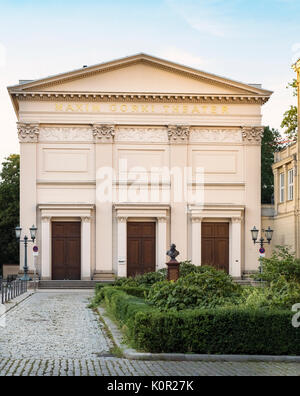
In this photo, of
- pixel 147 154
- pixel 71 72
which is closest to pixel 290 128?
pixel 147 154

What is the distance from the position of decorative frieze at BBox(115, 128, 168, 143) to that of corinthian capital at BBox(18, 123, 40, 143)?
557 centimetres

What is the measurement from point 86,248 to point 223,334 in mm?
31794

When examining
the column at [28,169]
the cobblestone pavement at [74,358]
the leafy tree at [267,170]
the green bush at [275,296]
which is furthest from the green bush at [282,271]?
the leafy tree at [267,170]

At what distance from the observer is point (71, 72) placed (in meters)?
45.1

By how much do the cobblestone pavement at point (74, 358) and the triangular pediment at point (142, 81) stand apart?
26.7m

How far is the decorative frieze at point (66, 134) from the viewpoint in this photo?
151 ft

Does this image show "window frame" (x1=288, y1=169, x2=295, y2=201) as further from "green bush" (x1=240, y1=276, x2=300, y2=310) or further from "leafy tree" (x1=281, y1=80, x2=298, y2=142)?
"green bush" (x1=240, y1=276, x2=300, y2=310)

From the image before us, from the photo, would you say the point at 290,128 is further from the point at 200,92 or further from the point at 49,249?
the point at 49,249

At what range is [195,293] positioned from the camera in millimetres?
17234

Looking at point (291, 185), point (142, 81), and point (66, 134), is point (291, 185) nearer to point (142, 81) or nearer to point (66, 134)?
point (142, 81)

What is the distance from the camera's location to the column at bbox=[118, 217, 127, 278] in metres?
45.3

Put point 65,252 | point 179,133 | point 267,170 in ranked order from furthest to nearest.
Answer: point 267,170, point 179,133, point 65,252

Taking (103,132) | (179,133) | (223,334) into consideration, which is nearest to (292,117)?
(179,133)
